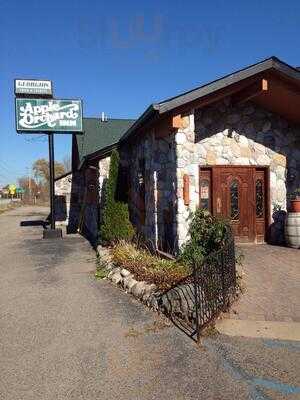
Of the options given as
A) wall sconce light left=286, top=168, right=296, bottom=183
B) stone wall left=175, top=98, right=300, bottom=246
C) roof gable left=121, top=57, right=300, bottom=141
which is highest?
roof gable left=121, top=57, right=300, bottom=141

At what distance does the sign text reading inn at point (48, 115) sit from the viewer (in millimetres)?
18344

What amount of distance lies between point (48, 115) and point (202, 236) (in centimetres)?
1162

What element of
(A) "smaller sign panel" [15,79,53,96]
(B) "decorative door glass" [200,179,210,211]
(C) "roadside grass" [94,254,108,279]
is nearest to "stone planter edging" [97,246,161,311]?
(C) "roadside grass" [94,254,108,279]

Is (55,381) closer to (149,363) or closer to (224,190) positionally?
(149,363)

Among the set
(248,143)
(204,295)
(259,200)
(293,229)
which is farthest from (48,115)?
(204,295)

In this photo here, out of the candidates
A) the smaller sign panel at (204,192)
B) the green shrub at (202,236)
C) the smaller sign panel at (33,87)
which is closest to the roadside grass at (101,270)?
the green shrub at (202,236)

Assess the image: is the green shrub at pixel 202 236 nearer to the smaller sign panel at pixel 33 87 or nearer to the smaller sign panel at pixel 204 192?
the smaller sign panel at pixel 204 192

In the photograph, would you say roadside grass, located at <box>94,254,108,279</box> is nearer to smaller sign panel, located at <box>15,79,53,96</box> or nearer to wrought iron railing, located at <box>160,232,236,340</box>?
wrought iron railing, located at <box>160,232,236,340</box>

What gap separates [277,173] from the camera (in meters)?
11.4

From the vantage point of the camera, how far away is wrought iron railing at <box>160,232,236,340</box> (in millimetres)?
5809

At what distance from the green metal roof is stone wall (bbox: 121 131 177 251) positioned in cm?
840

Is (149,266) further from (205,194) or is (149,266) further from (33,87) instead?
(33,87)

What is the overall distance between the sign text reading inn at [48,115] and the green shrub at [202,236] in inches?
423

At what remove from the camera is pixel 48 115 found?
1861cm
